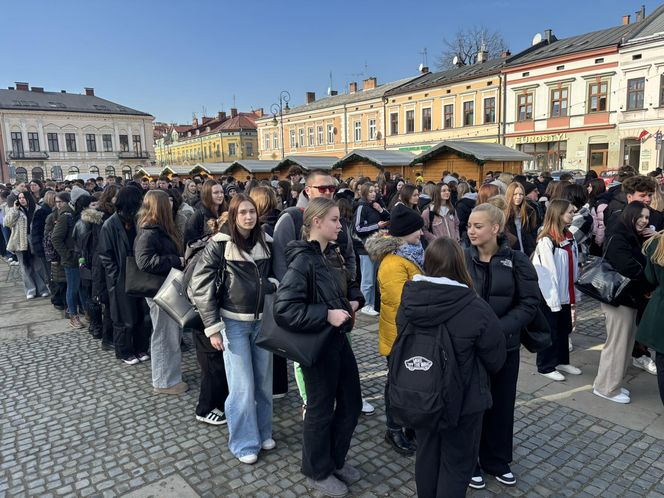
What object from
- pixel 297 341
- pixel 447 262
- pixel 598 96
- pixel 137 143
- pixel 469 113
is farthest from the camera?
pixel 137 143

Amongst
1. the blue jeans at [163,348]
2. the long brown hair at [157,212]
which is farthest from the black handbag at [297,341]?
the long brown hair at [157,212]

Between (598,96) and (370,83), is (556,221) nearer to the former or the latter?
(598,96)

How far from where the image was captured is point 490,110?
33156 mm

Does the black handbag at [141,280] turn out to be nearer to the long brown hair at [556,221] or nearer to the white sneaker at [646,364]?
the long brown hair at [556,221]

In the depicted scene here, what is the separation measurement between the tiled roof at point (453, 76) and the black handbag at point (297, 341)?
33.7 meters

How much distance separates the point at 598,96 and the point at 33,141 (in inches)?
2489

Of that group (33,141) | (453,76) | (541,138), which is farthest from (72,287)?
(33,141)

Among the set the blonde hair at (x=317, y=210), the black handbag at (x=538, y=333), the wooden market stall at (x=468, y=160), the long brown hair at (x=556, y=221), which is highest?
the wooden market stall at (x=468, y=160)

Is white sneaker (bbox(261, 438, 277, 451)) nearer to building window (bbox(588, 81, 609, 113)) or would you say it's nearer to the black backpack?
the black backpack

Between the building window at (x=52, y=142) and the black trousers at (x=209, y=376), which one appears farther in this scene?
the building window at (x=52, y=142)

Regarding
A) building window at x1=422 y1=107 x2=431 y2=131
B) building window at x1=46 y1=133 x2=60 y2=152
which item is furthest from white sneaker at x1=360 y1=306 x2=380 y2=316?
building window at x1=46 y1=133 x2=60 y2=152

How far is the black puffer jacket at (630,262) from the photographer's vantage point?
13.7ft

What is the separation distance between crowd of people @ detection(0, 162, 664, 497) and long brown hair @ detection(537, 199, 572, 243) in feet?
0.04

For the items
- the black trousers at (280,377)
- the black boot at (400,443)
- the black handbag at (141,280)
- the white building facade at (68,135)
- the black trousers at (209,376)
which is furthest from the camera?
the white building facade at (68,135)
